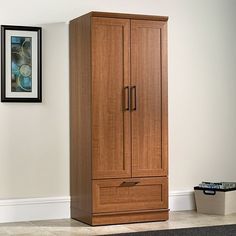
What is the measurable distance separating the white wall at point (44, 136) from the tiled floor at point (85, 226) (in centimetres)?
35

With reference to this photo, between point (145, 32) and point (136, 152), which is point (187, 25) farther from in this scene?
point (136, 152)

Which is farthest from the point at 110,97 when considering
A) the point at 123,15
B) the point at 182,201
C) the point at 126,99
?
the point at 182,201

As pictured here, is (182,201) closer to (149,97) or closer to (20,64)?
(149,97)

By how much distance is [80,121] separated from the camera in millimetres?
5660

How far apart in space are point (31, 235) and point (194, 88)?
237 cm

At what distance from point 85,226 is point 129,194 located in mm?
484

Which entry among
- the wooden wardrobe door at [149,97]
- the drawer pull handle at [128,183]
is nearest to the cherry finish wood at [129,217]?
the drawer pull handle at [128,183]

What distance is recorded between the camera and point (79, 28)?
5684mm

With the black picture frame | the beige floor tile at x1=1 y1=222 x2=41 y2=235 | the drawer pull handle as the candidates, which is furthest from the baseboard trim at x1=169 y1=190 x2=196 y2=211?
the black picture frame

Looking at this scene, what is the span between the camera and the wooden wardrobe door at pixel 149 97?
5591 mm

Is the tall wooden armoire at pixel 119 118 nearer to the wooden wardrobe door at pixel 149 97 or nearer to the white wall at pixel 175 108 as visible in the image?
the wooden wardrobe door at pixel 149 97

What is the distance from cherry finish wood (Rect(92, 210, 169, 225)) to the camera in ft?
17.9

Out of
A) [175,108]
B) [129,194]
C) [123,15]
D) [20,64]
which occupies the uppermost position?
[123,15]

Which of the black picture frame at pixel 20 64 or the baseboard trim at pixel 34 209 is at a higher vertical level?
the black picture frame at pixel 20 64
